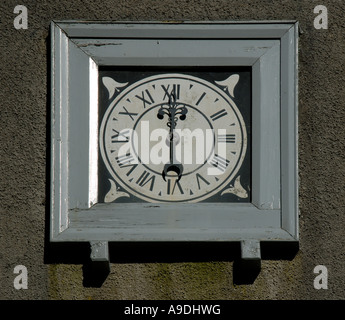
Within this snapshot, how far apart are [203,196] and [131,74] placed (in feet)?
2.49

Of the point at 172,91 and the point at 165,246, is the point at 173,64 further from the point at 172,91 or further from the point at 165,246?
the point at 165,246

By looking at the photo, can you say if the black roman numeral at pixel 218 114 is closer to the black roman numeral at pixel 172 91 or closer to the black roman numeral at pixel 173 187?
the black roman numeral at pixel 172 91

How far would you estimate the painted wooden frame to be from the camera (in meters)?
5.33

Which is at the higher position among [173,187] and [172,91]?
[172,91]

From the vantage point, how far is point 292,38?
5465 mm

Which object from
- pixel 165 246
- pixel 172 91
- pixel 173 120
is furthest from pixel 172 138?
pixel 165 246

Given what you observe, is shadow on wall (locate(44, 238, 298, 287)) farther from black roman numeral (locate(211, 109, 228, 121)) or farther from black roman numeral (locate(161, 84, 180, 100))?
black roman numeral (locate(161, 84, 180, 100))

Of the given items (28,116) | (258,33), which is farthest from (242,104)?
(28,116)

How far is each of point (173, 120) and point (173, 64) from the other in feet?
0.98

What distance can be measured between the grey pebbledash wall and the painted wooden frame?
0.26ft

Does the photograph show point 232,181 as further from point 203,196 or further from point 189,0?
point 189,0

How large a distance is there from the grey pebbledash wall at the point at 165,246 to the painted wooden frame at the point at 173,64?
8 centimetres

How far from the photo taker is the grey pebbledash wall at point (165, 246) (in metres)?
5.34

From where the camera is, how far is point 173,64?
18.0ft
